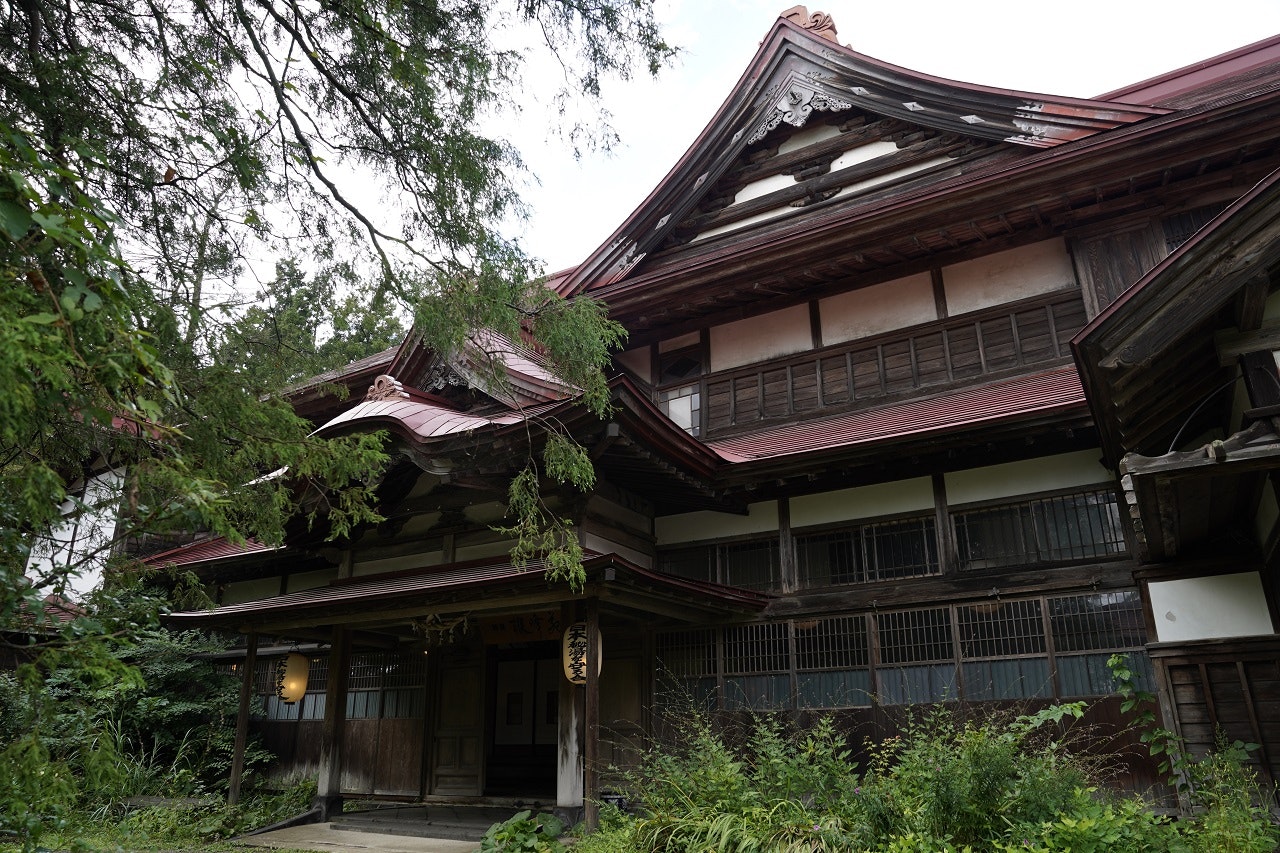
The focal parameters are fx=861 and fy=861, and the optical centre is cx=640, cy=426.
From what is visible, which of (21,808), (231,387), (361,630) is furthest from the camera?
(361,630)

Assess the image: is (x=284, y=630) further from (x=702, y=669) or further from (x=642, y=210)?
(x=642, y=210)

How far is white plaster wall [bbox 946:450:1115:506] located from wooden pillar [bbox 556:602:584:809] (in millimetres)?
4246

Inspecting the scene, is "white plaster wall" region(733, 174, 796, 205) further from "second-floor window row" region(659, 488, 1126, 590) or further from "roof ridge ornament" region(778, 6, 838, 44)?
"second-floor window row" region(659, 488, 1126, 590)

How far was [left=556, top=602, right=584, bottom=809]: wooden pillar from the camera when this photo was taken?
8805mm

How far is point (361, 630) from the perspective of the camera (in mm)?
11703

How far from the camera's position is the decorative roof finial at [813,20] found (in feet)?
39.3

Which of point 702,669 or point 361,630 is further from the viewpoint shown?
point 361,630

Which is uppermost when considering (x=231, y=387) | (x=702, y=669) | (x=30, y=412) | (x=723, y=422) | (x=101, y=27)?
(x=101, y=27)

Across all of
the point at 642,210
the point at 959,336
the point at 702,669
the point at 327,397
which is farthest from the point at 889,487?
the point at 327,397

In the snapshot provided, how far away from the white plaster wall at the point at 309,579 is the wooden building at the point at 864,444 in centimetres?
115

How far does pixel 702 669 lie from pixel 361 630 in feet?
16.1

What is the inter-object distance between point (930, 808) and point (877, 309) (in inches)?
256

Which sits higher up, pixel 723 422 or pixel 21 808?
pixel 723 422

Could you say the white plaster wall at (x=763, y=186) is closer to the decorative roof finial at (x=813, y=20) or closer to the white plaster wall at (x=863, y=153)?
the white plaster wall at (x=863, y=153)
